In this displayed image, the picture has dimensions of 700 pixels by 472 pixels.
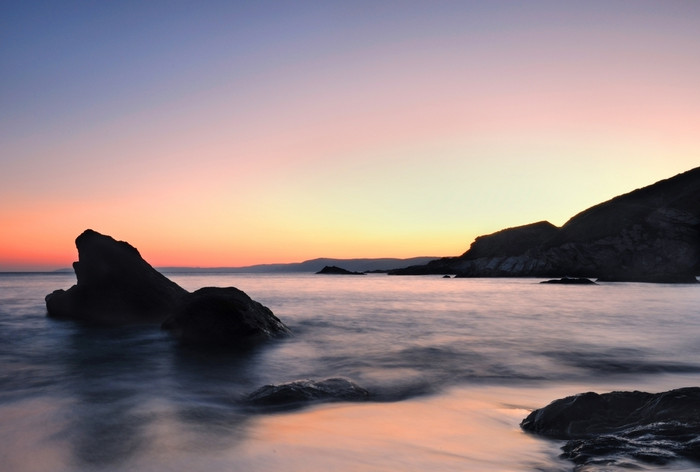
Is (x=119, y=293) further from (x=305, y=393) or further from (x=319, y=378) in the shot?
(x=305, y=393)

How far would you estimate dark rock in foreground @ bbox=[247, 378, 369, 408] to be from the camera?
645cm

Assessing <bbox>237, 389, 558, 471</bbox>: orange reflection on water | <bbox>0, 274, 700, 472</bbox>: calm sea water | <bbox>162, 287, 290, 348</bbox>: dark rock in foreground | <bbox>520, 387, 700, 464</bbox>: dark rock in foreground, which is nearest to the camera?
<bbox>520, 387, 700, 464</bbox>: dark rock in foreground

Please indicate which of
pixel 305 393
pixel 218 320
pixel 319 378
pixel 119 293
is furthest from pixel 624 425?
pixel 119 293

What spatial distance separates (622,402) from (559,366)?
5.63 metres

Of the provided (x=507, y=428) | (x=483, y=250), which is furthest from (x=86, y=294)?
(x=483, y=250)

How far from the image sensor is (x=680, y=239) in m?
77.3

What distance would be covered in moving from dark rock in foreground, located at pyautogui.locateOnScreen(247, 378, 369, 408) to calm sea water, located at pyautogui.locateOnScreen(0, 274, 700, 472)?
28 cm

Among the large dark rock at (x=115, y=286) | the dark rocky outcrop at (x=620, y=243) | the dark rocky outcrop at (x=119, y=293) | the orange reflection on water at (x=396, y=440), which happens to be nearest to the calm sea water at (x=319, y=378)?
the orange reflection on water at (x=396, y=440)

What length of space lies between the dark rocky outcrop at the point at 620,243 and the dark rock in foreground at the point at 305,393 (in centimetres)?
6912

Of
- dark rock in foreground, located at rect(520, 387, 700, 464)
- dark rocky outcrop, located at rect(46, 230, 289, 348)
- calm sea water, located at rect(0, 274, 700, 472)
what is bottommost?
calm sea water, located at rect(0, 274, 700, 472)

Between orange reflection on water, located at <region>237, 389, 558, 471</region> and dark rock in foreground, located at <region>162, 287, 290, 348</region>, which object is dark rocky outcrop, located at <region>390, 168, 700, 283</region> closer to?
dark rock in foreground, located at <region>162, 287, 290, 348</region>

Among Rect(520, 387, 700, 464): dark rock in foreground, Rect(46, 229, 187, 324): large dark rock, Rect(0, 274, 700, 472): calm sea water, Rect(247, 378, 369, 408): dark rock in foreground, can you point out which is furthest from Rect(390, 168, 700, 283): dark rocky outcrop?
Rect(247, 378, 369, 408): dark rock in foreground

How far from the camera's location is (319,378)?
8000 millimetres

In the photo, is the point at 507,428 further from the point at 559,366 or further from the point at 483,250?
the point at 483,250
